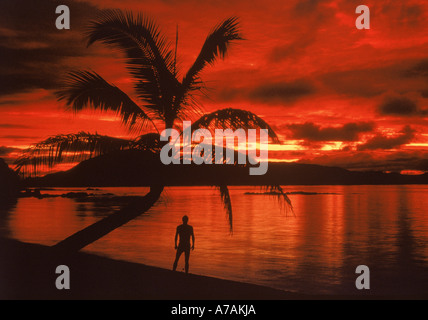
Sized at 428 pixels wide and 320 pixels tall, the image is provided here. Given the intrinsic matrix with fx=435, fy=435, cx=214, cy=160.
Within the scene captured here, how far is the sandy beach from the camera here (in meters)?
8.95

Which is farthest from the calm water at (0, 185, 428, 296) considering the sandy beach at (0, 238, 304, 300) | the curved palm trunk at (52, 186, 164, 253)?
the sandy beach at (0, 238, 304, 300)

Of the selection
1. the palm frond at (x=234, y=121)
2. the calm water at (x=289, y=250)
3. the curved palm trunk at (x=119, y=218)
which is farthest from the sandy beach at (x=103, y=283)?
the palm frond at (x=234, y=121)

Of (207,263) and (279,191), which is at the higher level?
(279,191)

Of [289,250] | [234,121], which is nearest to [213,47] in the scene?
[234,121]

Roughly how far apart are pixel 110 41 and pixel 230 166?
4.02 m

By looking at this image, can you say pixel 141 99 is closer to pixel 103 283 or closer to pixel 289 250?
pixel 103 283

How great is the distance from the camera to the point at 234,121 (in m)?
9.73

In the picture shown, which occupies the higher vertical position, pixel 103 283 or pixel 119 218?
pixel 119 218

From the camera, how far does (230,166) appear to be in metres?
9.87

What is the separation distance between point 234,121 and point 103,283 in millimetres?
4639
